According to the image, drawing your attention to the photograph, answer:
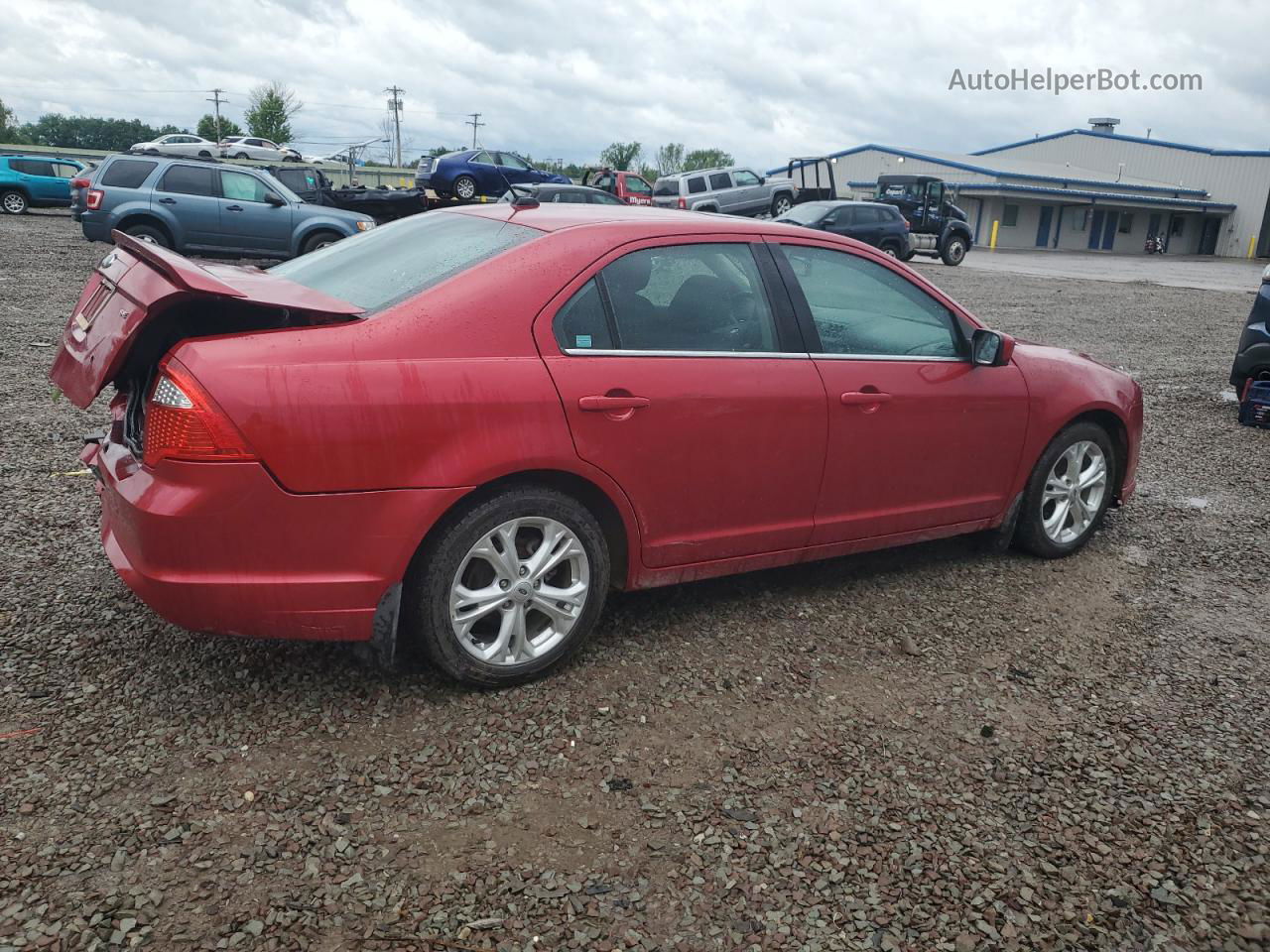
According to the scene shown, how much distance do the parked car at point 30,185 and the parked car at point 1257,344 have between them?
2617 cm

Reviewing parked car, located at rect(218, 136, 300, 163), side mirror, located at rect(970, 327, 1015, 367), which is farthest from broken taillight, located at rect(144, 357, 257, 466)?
parked car, located at rect(218, 136, 300, 163)

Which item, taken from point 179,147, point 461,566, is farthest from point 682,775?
point 179,147

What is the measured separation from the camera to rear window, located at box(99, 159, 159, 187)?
14938mm

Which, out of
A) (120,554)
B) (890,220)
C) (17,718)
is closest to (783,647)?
(120,554)

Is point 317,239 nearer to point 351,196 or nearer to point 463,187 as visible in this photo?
point 351,196

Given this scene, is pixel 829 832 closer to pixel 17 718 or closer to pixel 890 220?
pixel 17 718

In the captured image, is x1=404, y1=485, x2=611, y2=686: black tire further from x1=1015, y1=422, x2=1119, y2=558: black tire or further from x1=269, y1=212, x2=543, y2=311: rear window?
x1=1015, y1=422, x2=1119, y2=558: black tire

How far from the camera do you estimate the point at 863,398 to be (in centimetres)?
391

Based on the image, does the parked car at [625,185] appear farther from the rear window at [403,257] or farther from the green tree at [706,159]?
the green tree at [706,159]

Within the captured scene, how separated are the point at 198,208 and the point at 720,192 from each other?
57.2 ft

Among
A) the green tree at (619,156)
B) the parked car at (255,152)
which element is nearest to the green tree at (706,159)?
the green tree at (619,156)

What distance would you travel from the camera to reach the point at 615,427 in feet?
10.9

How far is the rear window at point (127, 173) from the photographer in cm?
1494

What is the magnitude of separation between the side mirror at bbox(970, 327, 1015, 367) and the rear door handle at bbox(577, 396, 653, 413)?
5.50 feet
